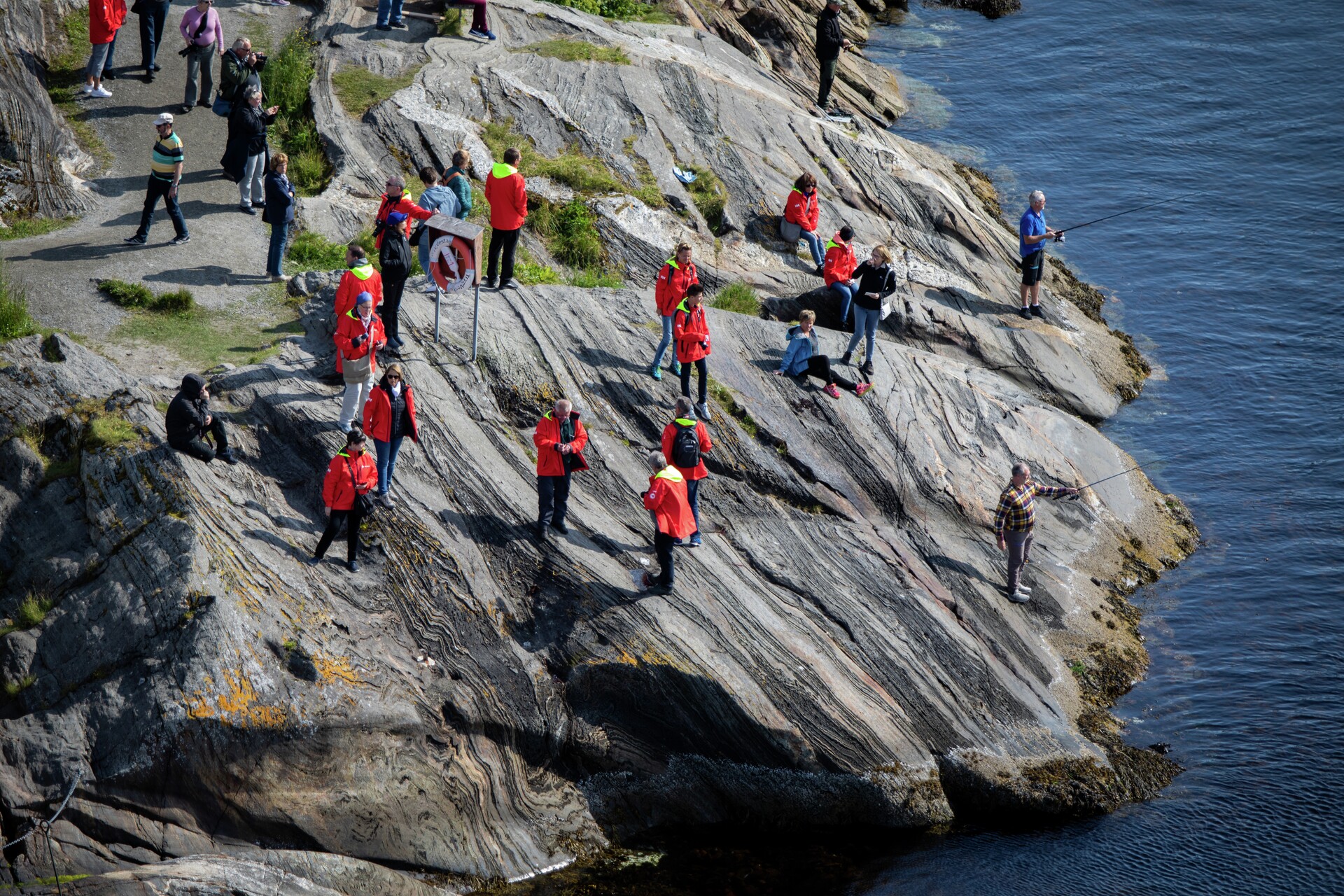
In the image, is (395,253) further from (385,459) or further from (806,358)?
(806,358)

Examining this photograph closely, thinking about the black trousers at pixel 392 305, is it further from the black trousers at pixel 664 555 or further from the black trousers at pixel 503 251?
the black trousers at pixel 664 555

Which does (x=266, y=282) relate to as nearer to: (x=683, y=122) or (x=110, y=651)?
(x=110, y=651)

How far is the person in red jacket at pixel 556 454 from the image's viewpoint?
1539 cm

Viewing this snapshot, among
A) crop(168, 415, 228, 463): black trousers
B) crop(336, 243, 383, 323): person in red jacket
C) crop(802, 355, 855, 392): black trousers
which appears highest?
crop(336, 243, 383, 323): person in red jacket

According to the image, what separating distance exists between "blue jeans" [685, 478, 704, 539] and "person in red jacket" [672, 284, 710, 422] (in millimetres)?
1858

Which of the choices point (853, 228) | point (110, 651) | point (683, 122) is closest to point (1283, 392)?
point (853, 228)

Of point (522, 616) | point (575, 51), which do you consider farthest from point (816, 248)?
point (522, 616)

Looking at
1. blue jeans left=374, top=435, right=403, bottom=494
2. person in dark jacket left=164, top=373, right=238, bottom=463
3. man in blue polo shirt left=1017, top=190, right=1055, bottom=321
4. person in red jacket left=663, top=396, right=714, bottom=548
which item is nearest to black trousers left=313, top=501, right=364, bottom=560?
blue jeans left=374, top=435, right=403, bottom=494

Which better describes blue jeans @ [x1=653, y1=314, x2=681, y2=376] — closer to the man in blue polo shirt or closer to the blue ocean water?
the blue ocean water

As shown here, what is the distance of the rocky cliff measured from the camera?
1279cm

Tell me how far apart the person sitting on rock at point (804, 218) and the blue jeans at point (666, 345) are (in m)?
6.24

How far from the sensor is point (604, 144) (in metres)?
24.6

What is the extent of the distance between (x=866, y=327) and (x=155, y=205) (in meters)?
12.4

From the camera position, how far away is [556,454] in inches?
608
